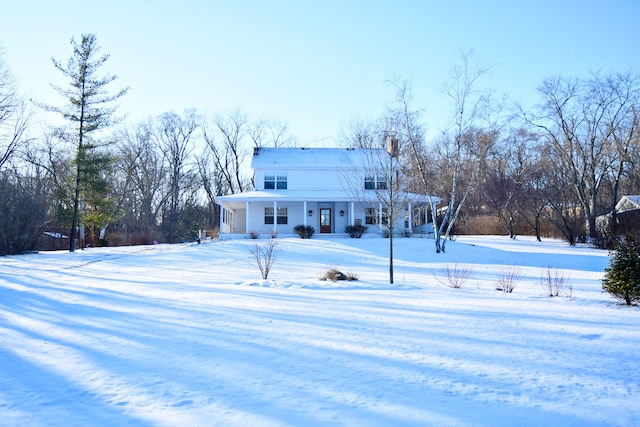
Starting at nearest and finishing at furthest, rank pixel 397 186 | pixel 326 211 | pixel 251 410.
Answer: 1. pixel 251 410
2. pixel 397 186
3. pixel 326 211

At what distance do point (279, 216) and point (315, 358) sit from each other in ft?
75.3

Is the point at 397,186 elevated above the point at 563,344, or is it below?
above

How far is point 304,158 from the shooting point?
29.0m

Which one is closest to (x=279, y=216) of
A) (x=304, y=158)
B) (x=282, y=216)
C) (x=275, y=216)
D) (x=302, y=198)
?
(x=282, y=216)

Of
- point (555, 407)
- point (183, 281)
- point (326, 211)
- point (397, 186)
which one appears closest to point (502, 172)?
point (326, 211)

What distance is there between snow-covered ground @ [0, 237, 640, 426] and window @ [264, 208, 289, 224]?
17611 mm

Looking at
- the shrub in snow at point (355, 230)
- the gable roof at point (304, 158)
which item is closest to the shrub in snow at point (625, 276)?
the shrub in snow at point (355, 230)

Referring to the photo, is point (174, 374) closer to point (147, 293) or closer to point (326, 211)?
point (147, 293)

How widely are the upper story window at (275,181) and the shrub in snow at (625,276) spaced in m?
22.0

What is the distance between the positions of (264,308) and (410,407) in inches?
171

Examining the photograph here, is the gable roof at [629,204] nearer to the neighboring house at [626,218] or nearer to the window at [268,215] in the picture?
the neighboring house at [626,218]

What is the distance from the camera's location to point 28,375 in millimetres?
4105

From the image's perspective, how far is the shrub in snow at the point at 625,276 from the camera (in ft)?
24.8

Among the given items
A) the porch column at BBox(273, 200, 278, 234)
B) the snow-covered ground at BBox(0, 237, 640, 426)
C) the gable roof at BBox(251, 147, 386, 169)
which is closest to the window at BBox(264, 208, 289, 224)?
the porch column at BBox(273, 200, 278, 234)
